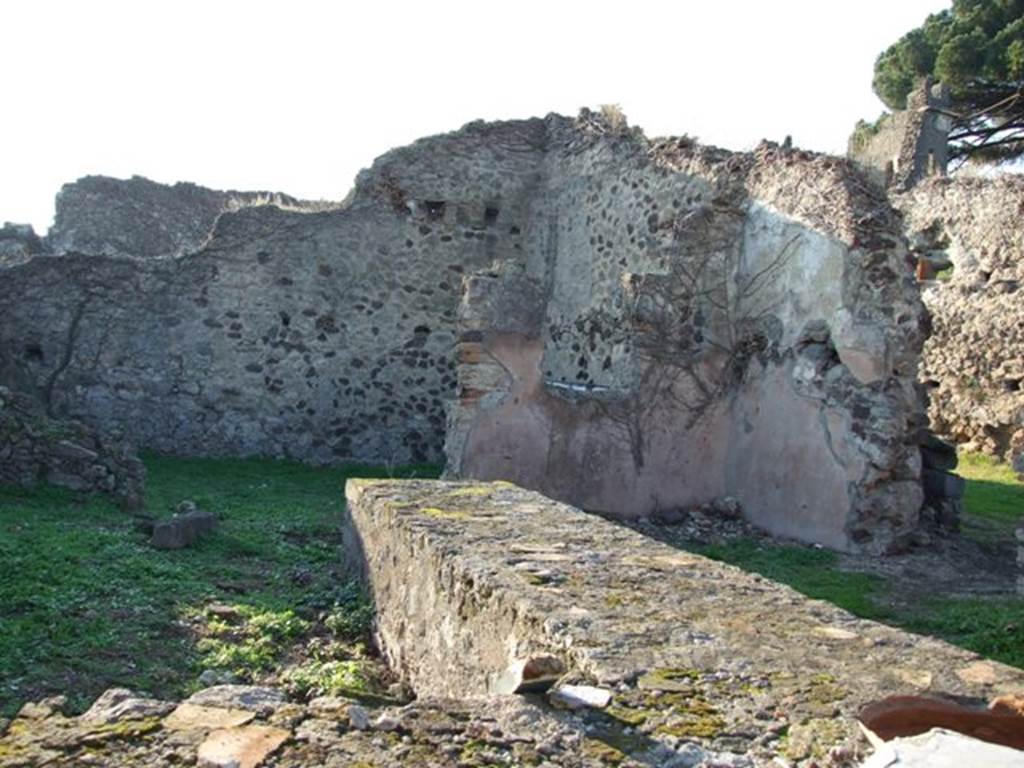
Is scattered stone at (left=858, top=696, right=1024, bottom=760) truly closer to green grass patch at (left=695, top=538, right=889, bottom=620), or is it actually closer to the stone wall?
green grass patch at (left=695, top=538, right=889, bottom=620)

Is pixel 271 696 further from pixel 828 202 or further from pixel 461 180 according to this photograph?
pixel 461 180

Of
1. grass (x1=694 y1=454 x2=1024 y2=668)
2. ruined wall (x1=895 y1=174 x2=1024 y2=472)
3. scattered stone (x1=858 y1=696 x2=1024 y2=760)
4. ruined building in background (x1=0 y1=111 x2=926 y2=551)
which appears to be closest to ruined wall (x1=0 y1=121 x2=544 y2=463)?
ruined building in background (x1=0 y1=111 x2=926 y2=551)

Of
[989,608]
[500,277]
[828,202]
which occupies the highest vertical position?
[828,202]

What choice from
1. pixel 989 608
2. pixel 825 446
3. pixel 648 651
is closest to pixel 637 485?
pixel 825 446

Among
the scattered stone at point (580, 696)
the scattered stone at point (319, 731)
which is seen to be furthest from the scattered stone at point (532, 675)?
the scattered stone at point (319, 731)

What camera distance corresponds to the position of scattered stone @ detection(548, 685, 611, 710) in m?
2.55

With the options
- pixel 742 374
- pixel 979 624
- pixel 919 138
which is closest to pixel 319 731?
pixel 979 624

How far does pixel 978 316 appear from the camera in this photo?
13.2 metres

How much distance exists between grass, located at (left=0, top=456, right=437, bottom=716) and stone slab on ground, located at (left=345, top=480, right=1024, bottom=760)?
18.3 inches

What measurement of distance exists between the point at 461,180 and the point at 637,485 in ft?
16.0

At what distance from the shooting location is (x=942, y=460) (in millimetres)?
8766

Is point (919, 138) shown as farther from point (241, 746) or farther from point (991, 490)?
point (241, 746)

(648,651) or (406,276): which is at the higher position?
(406,276)

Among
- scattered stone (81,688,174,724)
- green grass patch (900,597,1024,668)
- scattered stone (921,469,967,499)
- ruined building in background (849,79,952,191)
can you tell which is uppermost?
ruined building in background (849,79,952,191)
